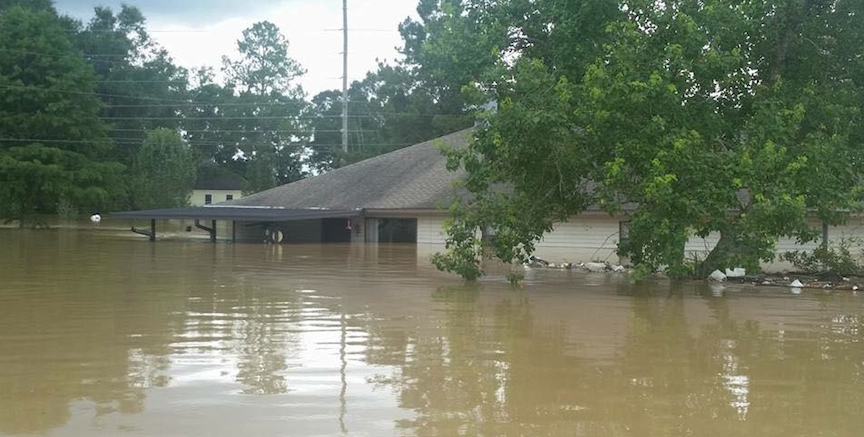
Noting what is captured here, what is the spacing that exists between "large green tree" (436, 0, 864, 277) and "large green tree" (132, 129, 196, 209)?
1864 inches

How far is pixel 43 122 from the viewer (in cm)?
6094

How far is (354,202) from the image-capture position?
43562 mm

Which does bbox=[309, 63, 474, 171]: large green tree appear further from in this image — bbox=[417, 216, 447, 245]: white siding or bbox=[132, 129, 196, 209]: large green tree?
bbox=[417, 216, 447, 245]: white siding

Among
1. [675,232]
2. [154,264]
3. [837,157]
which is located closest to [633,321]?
[675,232]

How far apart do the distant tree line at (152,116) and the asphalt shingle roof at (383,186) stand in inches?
146

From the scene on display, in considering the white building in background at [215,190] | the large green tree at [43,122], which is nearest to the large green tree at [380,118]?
the white building in background at [215,190]

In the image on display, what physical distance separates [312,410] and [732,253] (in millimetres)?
14457

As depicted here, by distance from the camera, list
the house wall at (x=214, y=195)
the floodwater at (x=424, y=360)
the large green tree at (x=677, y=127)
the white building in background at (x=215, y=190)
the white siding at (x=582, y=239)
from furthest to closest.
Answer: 1. the house wall at (x=214, y=195)
2. the white building in background at (x=215, y=190)
3. the white siding at (x=582, y=239)
4. the large green tree at (x=677, y=127)
5. the floodwater at (x=424, y=360)

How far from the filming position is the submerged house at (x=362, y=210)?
1572 inches

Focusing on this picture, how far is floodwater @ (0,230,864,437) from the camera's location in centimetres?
795

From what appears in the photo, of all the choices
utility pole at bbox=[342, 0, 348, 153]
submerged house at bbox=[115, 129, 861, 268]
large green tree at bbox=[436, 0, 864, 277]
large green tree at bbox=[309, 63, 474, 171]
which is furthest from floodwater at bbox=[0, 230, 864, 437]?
utility pole at bbox=[342, 0, 348, 153]

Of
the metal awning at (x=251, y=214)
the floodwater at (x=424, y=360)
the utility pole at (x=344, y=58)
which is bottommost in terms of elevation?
the floodwater at (x=424, y=360)

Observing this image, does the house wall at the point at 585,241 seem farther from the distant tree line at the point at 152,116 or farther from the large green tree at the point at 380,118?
the large green tree at the point at 380,118

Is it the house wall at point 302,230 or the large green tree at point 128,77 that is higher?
the large green tree at point 128,77
